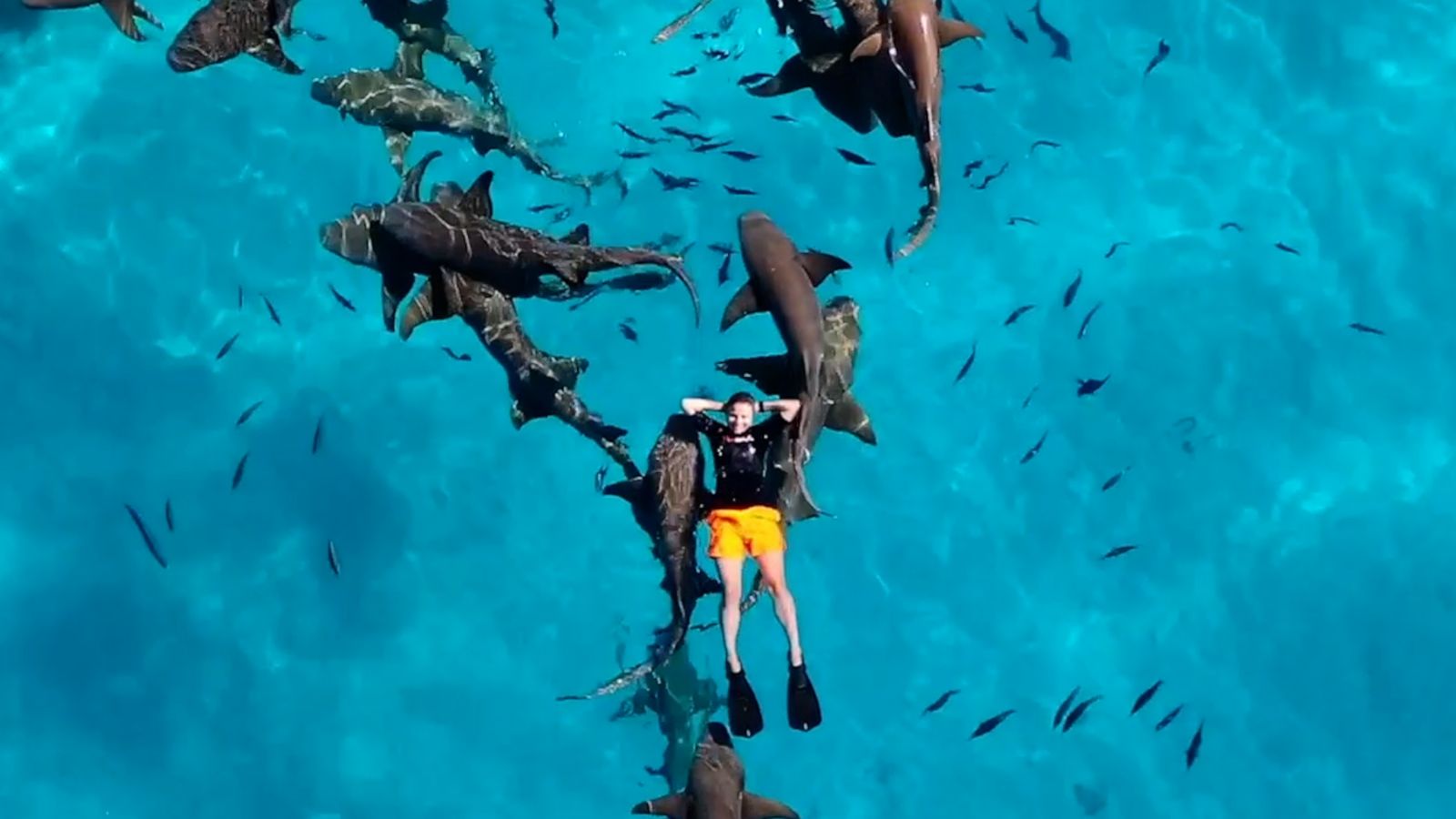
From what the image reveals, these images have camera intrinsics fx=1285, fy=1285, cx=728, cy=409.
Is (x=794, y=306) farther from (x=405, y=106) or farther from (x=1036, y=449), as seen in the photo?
(x=405, y=106)

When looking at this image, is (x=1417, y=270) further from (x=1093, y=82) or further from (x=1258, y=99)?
(x=1093, y=82)

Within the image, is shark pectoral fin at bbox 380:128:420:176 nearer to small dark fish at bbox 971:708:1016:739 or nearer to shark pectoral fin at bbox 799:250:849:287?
shark pectoral fin at bbox 799:250:849:287

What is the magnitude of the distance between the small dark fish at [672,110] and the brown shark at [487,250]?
402 cm

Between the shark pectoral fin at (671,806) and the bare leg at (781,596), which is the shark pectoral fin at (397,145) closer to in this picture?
the bare leg at (781,596)

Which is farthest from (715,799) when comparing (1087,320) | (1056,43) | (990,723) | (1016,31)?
(1056,43)

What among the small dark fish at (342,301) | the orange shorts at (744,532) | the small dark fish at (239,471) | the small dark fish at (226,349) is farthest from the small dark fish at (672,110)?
the small dark fish at (239,471)

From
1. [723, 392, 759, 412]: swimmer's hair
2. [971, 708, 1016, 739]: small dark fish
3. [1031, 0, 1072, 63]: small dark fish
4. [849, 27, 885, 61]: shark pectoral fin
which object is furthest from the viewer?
[1031, 0, 1072, 63]: small dark fish

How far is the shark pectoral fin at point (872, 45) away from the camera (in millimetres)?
11078

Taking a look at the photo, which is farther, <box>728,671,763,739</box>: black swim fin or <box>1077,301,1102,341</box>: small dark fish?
<box>1077,301,1102,341</box>: small dark fish

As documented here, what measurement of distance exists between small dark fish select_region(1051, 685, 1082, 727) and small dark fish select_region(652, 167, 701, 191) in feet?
23.5

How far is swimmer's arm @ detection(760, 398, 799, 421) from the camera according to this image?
10.9 meters

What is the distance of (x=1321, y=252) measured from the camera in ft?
52.4

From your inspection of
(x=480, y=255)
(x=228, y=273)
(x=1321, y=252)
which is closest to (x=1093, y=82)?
(x=1321, y=252)

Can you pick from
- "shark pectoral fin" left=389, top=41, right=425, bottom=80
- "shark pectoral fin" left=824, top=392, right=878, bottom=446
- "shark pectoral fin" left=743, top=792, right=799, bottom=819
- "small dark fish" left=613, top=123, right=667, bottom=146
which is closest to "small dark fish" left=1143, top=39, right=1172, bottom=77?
"small dark fish" left=613, top=123, right=667, bottom=146
